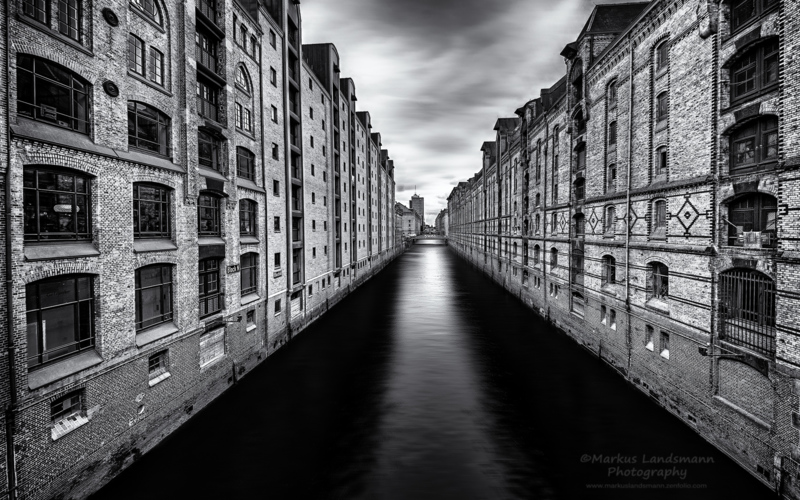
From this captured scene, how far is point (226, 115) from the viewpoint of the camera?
661 inches

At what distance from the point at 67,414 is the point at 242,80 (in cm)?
1517

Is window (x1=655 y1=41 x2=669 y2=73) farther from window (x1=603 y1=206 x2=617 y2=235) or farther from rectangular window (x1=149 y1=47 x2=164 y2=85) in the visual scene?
rectangular window (x1=149 y1=47 x2=164 y2=85)

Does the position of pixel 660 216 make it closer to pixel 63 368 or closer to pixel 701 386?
pixel 701 386

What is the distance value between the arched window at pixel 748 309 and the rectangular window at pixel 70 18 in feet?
62.4

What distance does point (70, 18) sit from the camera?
377 inches

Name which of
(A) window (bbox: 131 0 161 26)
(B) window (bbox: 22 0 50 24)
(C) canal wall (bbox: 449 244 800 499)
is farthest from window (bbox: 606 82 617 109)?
(B) window (bbox: 22 0 50 24)

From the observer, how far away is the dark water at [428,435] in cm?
1033

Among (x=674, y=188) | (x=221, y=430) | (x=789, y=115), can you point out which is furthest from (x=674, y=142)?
(x=221, y=430)

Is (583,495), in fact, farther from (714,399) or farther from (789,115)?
(789,115)

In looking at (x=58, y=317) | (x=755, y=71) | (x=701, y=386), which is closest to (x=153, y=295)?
(x=58, y=317)

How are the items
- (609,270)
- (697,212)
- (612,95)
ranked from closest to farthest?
(697,212) < (612,95) < (609,270)

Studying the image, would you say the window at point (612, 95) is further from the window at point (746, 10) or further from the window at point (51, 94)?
the window at point (51, 94)

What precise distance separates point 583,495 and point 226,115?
18.6 metres

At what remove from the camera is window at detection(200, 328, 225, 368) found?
14766mm
